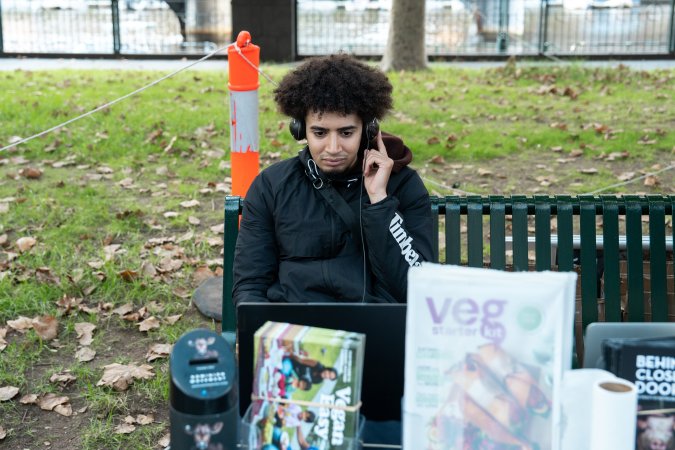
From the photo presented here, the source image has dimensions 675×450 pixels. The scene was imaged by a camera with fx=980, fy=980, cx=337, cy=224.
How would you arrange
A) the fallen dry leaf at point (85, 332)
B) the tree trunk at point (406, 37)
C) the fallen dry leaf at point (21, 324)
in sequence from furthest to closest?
the tree trunk at point (406, 37)
the fallen dry leaf at point (21, 324)
the fallen dry leaf at point (85, 332)

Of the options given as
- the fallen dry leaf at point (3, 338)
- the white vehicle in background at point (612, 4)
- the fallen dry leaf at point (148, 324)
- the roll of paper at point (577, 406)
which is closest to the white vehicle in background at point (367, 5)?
the white vehicle in background at point (612, 4)

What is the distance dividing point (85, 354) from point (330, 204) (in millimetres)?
2002

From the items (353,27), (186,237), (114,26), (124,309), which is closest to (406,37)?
(353,27)

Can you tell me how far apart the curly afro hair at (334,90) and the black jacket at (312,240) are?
193mm

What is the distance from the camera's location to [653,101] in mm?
10328

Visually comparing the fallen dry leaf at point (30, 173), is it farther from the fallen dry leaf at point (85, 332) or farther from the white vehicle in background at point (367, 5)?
the white vehicle in background at point (367, 5)

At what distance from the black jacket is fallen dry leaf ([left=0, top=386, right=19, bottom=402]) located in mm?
1562

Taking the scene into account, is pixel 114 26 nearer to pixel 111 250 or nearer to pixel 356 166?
pixel 111 250

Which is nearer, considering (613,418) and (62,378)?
(613,418)

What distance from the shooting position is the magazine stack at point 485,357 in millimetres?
1772

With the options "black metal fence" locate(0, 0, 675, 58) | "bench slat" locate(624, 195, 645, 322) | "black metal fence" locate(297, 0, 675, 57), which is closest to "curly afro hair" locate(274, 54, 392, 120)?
"bench slat" locate(624, 195, 645, 322)

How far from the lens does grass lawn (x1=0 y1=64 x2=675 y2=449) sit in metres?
4.49

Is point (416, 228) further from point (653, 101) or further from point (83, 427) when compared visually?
point (653, 101)

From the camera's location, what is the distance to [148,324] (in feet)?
16.6
